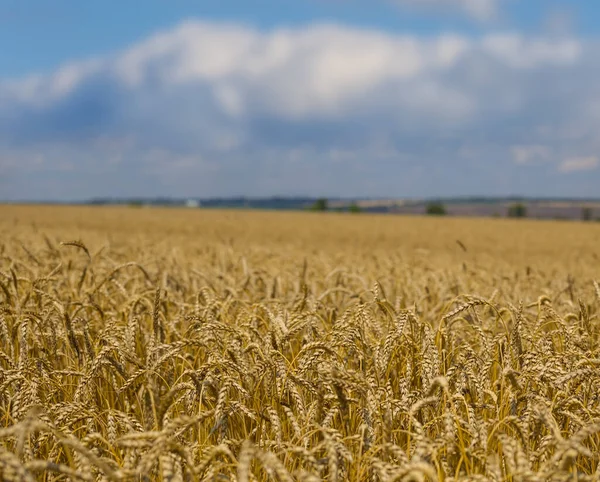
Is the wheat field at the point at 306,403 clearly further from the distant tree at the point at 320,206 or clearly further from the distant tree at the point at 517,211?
the distant tree at the point at 320,206

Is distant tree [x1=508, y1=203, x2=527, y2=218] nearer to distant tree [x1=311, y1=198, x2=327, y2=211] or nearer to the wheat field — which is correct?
distant tree [x1=311, y1=198, x2=327, y2=211]

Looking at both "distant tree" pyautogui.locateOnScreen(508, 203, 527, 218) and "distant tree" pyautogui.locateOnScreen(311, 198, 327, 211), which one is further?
"distant tree" pyautogui.locateOnScreen(311, 198, 327, 211)

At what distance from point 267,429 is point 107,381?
931mm

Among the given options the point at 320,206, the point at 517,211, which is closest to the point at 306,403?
the point at 517,211

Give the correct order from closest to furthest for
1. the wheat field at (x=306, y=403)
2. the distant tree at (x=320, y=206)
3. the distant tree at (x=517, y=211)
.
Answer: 1. the wheat field at (x=306, y=403)
2. the distant tree at (x=517, y=211)
3. the distant tree at (x=320, y=206)

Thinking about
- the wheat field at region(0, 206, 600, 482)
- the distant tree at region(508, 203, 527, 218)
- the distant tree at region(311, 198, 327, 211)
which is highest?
the distant tree at region(311, 198, 327, 211)

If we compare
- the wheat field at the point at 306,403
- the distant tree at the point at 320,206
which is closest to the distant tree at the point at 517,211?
the distant tree at the point at 320,206

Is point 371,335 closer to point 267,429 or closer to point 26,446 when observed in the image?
point 267,429

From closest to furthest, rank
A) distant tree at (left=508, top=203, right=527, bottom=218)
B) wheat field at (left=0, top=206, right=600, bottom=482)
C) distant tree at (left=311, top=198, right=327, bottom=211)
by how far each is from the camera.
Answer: wheat field at (left=0, top=206, right=600, bottom=482)
distant tree at (left=508, top=203, right=527, bottom=218)
distant tree at (left=311, top=198, right=327, bottom=211)

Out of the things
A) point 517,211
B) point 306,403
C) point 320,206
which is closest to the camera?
point 306,403

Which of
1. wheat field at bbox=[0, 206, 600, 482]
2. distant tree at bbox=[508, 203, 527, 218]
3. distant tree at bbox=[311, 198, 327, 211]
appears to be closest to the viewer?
wheat field at bbox=[0, 206, 600, 482]

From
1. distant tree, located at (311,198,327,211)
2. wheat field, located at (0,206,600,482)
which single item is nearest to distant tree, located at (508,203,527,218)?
distant tree, located at (311,198,327,211)

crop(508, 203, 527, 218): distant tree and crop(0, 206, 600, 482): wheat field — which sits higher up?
crop(508, 203, 527, 218): distant tree

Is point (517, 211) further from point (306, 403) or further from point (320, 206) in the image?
point (306, 403)
